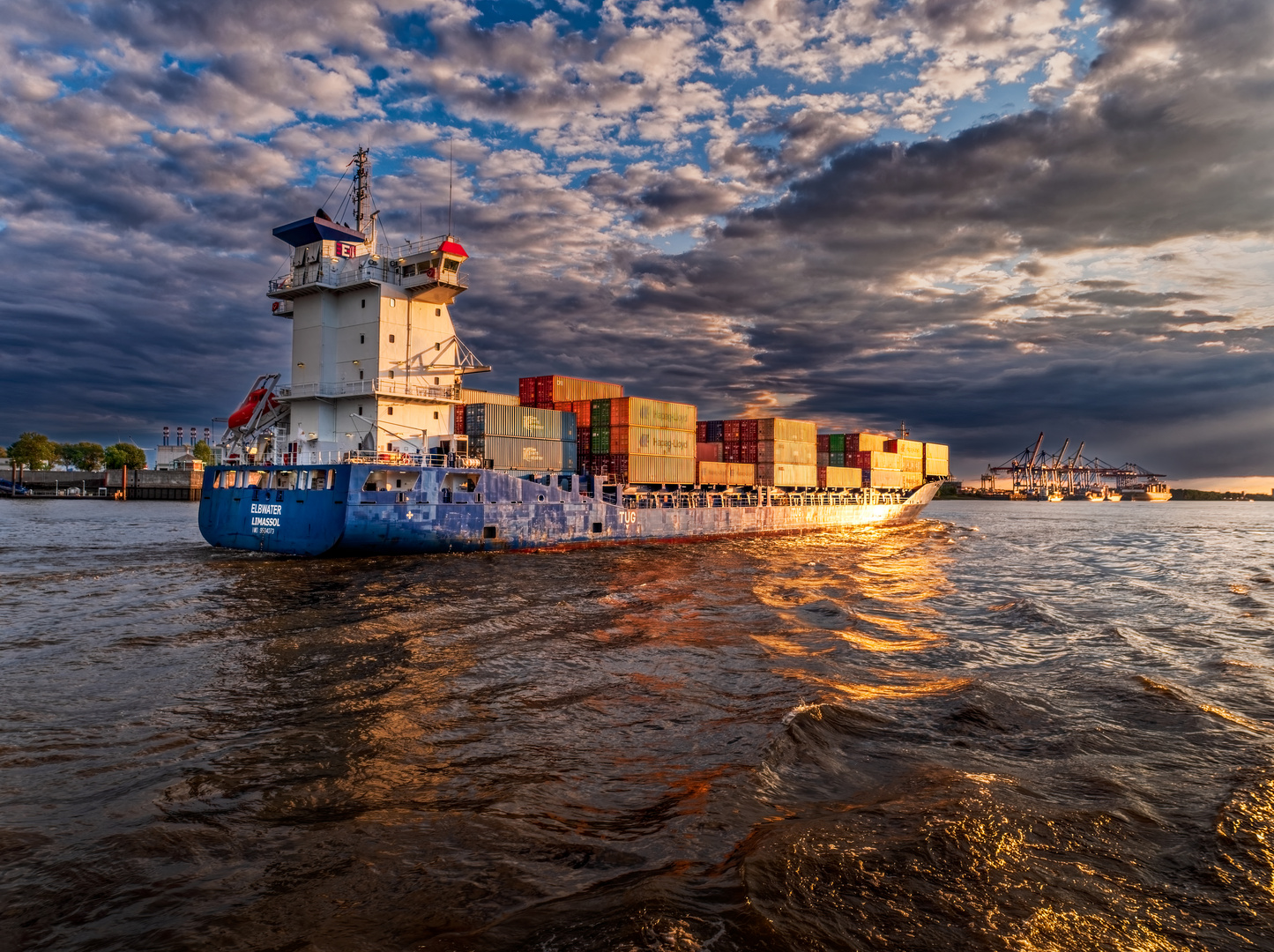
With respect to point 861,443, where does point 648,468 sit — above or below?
below

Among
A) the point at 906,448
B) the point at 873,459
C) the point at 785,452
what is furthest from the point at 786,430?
the point at 906,448

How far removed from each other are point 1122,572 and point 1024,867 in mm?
29080

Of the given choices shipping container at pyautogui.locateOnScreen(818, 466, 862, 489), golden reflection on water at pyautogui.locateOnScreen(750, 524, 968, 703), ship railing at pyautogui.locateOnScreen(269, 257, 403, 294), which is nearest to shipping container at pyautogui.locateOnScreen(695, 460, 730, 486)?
golden reflection on water at pyautogui.locateOnScreen(750, 524, 968, 703)

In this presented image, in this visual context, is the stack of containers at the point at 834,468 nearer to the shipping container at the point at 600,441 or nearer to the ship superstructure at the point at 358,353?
the shipping container at the point at 600,441

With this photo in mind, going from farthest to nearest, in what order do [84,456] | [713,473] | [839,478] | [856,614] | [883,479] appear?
[84,456], [883,479], [839,478], [713,473], [856,614]

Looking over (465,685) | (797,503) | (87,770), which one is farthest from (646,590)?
(797,503)

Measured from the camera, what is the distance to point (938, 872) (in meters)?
5.06

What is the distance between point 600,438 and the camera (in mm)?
38594

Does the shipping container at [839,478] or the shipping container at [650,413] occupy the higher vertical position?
the shipping container at [650,413]

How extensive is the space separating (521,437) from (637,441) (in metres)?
7.91

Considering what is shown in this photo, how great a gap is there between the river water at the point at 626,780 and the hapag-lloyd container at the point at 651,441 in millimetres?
21458

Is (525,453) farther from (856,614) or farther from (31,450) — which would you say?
(31,450)

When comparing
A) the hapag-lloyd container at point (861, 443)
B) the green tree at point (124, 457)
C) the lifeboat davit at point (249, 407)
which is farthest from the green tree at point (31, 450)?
the hapag-lloyd container at point (861, 443)

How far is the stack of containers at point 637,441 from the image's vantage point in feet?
123
